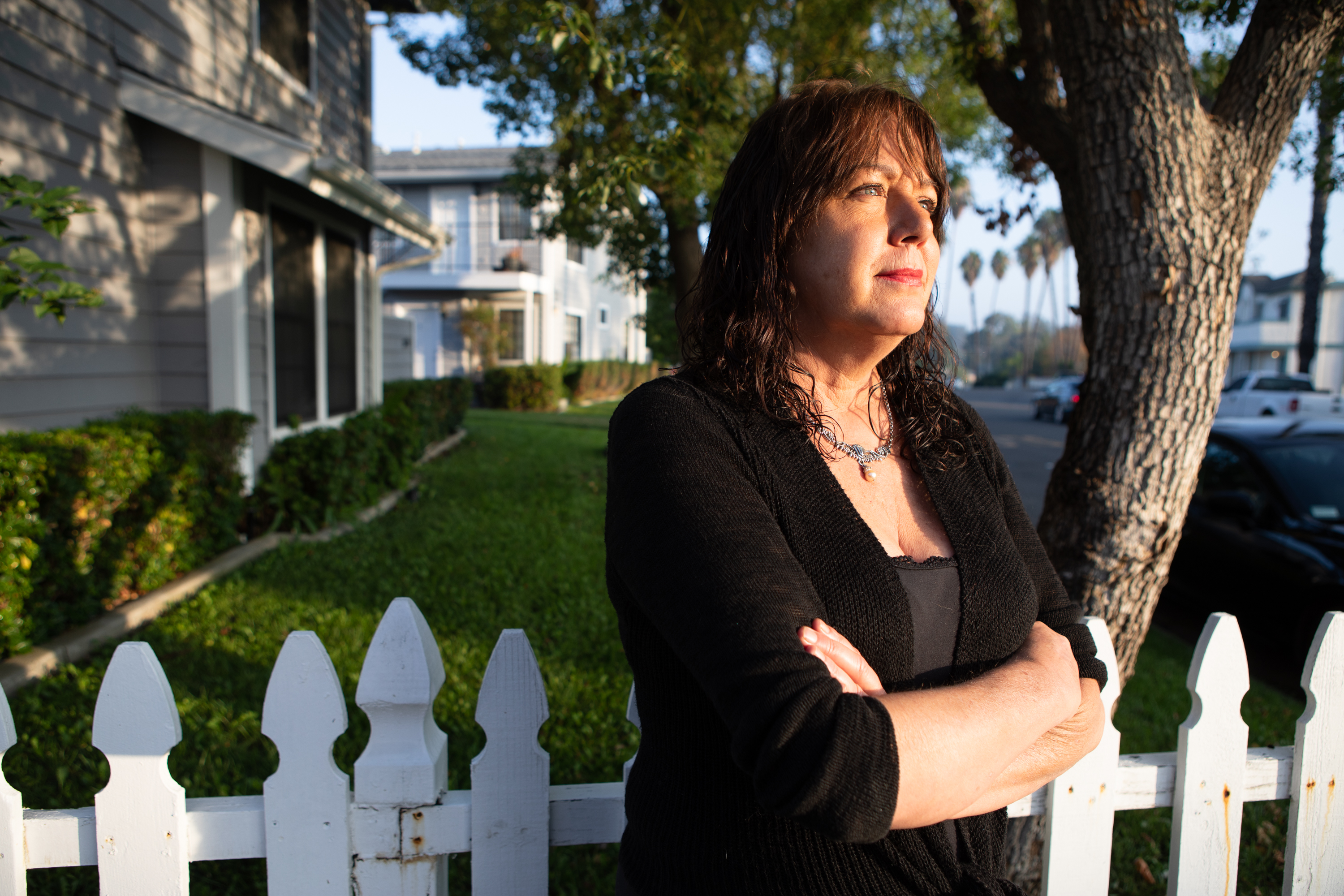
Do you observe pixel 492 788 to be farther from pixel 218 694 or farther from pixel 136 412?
pixel 136 412

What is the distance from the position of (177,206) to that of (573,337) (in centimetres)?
1985

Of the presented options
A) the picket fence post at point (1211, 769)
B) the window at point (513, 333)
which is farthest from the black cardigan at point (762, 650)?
the window at point (513, 333)

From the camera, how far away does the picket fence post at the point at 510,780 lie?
64.1 inches

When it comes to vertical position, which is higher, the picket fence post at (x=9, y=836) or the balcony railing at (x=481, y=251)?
the balcony railing at (x=481, y=251)

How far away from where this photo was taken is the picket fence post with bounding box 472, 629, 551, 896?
163 centimetres

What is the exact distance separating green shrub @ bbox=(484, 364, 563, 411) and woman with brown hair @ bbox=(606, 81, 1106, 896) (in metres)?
19.6

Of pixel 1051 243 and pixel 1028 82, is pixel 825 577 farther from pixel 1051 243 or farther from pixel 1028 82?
pixel 1051 243

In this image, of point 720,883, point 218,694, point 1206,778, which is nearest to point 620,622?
point 720,883

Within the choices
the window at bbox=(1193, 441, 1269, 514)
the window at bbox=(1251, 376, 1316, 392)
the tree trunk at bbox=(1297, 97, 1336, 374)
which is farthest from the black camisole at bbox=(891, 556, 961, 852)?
the window at bbox=(1251, 376, 1316, 392)


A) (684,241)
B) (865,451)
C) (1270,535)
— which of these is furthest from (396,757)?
(684,241)

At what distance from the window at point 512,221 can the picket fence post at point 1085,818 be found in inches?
848

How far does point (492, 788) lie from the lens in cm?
163

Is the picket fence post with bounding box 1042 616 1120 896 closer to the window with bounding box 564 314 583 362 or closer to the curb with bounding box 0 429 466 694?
the curb with bounding box 0 429 466 694

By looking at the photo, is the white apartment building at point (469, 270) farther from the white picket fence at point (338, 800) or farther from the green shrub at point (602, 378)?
the white picket fence at point (338, 800)
